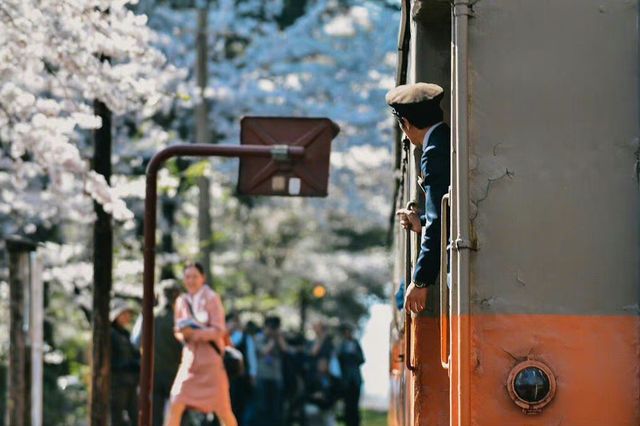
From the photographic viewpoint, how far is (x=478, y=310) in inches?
243

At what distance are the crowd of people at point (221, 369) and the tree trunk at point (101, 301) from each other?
63cm

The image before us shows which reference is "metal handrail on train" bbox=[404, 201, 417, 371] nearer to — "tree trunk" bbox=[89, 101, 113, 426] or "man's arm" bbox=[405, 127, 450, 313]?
"man's arm" bbox=[405, 127, 450, 313]

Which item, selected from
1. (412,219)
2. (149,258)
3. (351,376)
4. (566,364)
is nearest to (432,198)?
(412,219)

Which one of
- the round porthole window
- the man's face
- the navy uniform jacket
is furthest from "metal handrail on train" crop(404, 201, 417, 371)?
the round porthole window

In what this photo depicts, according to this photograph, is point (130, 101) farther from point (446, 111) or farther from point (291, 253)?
point (291, 253)

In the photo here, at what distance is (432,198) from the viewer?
6746 millimetres

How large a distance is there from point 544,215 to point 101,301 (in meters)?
10.1

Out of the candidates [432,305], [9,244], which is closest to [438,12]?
[432,305]

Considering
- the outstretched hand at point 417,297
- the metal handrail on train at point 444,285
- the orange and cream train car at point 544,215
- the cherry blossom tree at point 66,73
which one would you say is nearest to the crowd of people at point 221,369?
the cherry blossom tree at point 66,73

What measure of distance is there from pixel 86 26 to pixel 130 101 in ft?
4.23

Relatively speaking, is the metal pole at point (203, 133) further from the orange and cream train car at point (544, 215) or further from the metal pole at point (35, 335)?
the orange and cream train car at point (544, 215)

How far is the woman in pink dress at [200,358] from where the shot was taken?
14.5m

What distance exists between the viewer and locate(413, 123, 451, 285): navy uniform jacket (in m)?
6.69

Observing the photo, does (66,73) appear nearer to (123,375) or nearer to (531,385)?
(123,375)
